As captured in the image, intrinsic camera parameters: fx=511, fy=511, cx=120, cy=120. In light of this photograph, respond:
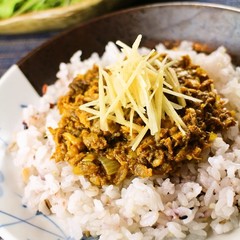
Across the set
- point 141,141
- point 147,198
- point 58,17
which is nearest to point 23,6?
point 58,17

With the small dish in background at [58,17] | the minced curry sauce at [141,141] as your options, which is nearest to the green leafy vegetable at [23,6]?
the small dish in background at [58,17]

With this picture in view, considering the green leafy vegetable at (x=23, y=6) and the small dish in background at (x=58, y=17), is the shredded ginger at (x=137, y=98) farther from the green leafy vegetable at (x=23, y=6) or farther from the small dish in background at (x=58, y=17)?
the green leafy vegetable at (x=23, y=6)

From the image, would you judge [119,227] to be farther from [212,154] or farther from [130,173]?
[212,154]

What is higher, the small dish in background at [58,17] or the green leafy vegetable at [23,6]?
the green leafy vegetable at [23,6]

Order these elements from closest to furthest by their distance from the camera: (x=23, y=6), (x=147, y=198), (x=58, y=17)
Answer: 1. (x=147, y=198)
2. (x=58, y=17)
3. (x=23, y=6)

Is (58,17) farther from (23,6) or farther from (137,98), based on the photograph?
(137,98)

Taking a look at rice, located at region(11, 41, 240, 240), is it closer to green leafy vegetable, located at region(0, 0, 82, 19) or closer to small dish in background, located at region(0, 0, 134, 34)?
small dish in background, located at region(0, 0, 134, 34)
